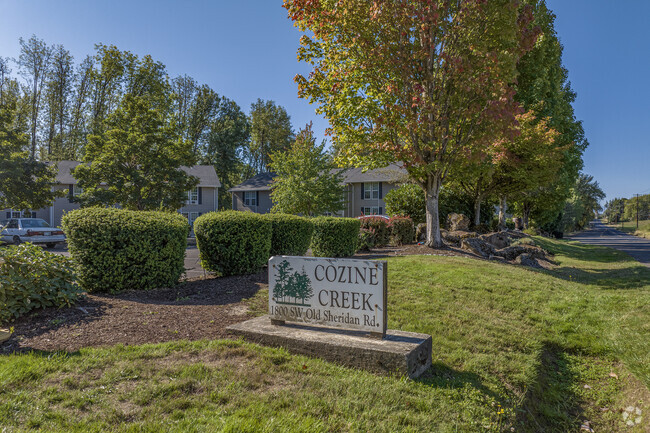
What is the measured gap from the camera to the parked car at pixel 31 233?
1733cm

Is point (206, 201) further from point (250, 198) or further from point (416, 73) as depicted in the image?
point (416, 73)

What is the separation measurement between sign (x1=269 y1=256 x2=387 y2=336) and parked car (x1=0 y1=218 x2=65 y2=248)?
664 inches

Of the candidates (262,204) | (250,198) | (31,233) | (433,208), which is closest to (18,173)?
(31,233)

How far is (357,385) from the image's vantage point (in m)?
3.23

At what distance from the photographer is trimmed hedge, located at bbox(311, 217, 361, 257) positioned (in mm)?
10289

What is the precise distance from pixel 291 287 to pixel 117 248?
3374 mm

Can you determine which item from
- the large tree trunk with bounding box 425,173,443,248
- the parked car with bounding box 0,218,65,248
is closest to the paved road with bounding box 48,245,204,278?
the parked car with bounding box 0,218,65,248

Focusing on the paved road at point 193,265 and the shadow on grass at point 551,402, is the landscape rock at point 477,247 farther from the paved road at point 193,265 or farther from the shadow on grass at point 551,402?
the paved road at point 193,265

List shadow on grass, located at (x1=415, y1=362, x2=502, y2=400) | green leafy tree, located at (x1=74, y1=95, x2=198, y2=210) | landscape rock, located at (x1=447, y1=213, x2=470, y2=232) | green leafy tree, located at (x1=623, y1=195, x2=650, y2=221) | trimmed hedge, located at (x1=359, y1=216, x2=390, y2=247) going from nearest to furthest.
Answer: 1. shadow on grass, located at (x1=415, y1=362, x2=502, y2=400)
2. trimmed hedge, located at (x1=359, y1=216, x2=390, y2=247)
3. landscape rock, located at (x1=447, y1=213, x2=470, y2=232)
4. green leafy tree, located at (x1=74, y1=95, x2=198, y2=210)
5. green leafy tree, located at (x1=623, y1=195, x2=650, y2=221)

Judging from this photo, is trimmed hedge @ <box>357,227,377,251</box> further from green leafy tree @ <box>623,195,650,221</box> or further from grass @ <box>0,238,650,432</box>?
green leafy tree @ <box>623,195,650,221</box>

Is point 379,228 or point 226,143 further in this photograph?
point 226,143

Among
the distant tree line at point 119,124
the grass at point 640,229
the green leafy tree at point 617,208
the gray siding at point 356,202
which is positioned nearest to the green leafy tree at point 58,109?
the distant tree line at point 119,124

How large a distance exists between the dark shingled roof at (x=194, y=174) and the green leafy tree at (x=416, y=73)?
21.0 m

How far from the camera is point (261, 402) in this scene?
9.38 feet
